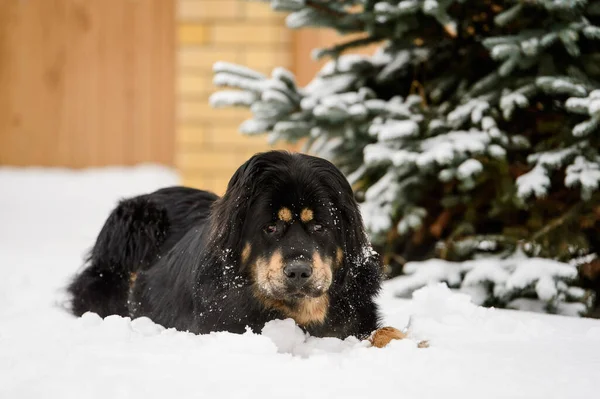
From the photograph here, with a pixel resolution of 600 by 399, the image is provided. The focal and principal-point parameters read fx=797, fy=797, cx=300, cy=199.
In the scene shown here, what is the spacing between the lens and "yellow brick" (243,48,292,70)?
318 inches

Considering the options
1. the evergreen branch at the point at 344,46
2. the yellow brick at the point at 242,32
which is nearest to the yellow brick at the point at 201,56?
the yellow brick at the point at 242,32

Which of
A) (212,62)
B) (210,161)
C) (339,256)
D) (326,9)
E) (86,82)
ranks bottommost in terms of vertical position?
(210,161)

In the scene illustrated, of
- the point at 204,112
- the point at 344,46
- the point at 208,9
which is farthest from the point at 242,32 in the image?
the point at 344,46

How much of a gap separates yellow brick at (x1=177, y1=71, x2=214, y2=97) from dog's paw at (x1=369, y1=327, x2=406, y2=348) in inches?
206

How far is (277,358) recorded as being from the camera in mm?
2844

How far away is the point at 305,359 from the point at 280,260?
0.48m

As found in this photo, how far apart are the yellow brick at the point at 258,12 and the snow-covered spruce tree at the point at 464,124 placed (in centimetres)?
267

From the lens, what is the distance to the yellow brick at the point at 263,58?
8.07 metres

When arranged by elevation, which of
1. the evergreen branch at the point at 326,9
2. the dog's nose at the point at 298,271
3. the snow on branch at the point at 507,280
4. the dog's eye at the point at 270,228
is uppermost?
the evergreen branch at the point at 326,9

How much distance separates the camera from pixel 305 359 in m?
2.86

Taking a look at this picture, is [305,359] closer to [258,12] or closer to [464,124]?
[464,124]

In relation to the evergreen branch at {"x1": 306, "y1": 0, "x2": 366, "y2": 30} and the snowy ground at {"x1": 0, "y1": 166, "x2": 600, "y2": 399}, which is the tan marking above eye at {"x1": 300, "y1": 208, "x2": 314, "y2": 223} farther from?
the evergreen branch at {"x1": 306, "y1": 0, "x2": 366, "y2": 30}

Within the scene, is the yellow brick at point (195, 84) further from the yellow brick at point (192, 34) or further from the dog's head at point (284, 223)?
the dog's head at point (284, 223)

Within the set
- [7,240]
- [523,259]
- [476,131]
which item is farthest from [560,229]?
[7,240]
